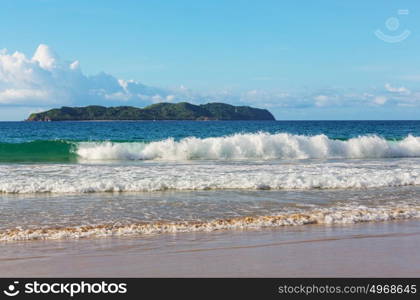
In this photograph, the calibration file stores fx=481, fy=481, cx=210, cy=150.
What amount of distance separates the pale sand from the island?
11749 centimetres

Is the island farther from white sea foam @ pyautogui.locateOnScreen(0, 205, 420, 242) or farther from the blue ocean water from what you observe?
white sea foam @ pyautogui.locateOnScreen(0, 205, 420, 242)

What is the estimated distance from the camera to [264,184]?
12.8 m

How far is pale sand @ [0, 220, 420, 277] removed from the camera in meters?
5.40

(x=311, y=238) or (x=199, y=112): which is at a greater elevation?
(x=199, y=112)

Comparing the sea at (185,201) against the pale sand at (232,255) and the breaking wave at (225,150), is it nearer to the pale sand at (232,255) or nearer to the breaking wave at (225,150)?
the pale sand at (232,255)

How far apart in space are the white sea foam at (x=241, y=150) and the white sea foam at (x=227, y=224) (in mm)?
13914

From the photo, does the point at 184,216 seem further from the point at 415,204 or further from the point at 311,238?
the point at 415,204

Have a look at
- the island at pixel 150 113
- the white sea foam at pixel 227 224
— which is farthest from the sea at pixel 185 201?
the island at pixel 150 113

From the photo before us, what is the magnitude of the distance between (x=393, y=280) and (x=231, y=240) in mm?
2592

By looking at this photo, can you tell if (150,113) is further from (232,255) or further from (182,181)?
(232,255)

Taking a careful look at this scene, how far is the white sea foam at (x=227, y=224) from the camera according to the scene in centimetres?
750

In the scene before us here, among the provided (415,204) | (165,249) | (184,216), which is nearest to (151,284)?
→ (165,249)

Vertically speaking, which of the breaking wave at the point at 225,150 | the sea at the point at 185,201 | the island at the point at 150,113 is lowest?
the sea at the point at 185,201

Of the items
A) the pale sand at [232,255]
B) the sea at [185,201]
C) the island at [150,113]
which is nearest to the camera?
the pale sand at [232,255]
